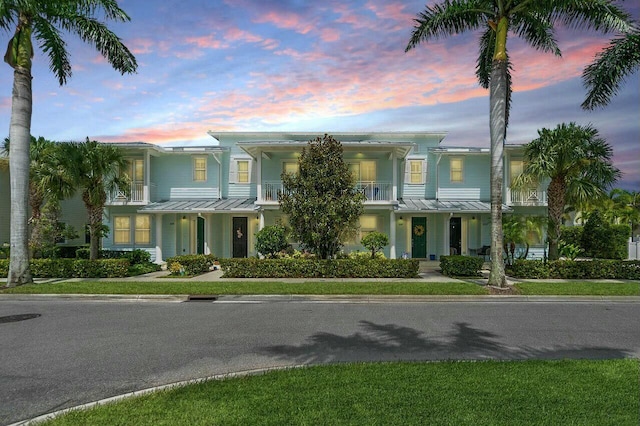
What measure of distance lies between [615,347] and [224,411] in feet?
21.3

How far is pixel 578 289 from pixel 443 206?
9606 millimetres

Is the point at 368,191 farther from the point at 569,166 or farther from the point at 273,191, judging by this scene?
the point at 569,166

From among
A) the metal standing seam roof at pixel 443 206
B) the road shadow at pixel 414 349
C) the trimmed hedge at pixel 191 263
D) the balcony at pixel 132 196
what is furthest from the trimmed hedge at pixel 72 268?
the metal standing seam roof at pixel 443 206

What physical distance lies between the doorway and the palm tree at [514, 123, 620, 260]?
14697mm

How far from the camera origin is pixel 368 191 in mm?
22703

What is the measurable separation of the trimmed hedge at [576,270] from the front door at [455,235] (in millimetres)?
7424

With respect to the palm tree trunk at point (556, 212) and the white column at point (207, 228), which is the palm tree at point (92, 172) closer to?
the white column at point (207, 228)

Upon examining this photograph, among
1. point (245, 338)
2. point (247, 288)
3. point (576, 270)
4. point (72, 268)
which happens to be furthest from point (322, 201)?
point (576, 270)

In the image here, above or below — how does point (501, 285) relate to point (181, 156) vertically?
below

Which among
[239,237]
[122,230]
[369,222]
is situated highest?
[369,222]

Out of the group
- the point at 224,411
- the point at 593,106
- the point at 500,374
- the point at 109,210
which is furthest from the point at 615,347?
the point at 109,210

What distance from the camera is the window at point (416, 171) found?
80.0 ft

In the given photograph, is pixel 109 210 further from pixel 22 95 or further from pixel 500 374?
pixel 500 374

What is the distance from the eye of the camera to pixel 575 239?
94.8 feet
